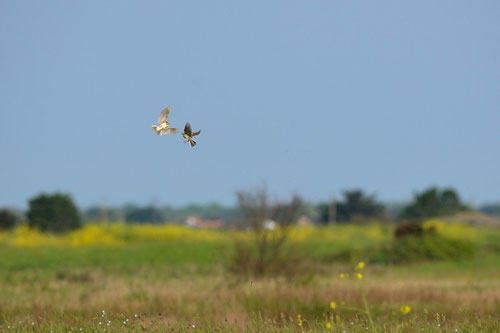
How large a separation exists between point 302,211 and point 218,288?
3683mm

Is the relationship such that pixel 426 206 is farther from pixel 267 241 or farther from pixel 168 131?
pixel 168 131

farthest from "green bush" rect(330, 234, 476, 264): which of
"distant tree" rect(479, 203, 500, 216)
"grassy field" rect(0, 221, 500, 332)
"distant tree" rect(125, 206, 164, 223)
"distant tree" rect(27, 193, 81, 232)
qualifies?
"distant tree" rect(479, 203, 500, 216)

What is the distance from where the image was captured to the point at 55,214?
121 ft

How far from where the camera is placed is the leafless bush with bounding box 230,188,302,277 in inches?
577

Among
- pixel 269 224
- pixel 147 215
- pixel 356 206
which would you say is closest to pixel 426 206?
pixel 356 206

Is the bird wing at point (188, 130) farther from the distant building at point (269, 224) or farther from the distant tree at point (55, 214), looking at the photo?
the distant tree at point (55, 214)

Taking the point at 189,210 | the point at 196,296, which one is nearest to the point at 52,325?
the point at 196,296

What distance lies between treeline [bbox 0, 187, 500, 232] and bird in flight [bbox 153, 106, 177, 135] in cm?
1083

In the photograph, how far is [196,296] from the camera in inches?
407

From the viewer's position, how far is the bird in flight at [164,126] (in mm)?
3958

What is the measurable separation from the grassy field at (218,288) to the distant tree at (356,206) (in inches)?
388

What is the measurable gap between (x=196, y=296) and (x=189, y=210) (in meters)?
72.1

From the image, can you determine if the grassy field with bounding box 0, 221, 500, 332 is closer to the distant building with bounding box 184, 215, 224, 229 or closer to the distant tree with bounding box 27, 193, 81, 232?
the distant tree with bounding box 27, 193, 81, 232

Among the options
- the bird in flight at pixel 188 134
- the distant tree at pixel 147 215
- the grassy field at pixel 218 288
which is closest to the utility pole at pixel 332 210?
the grassy field at pixel 218 288
